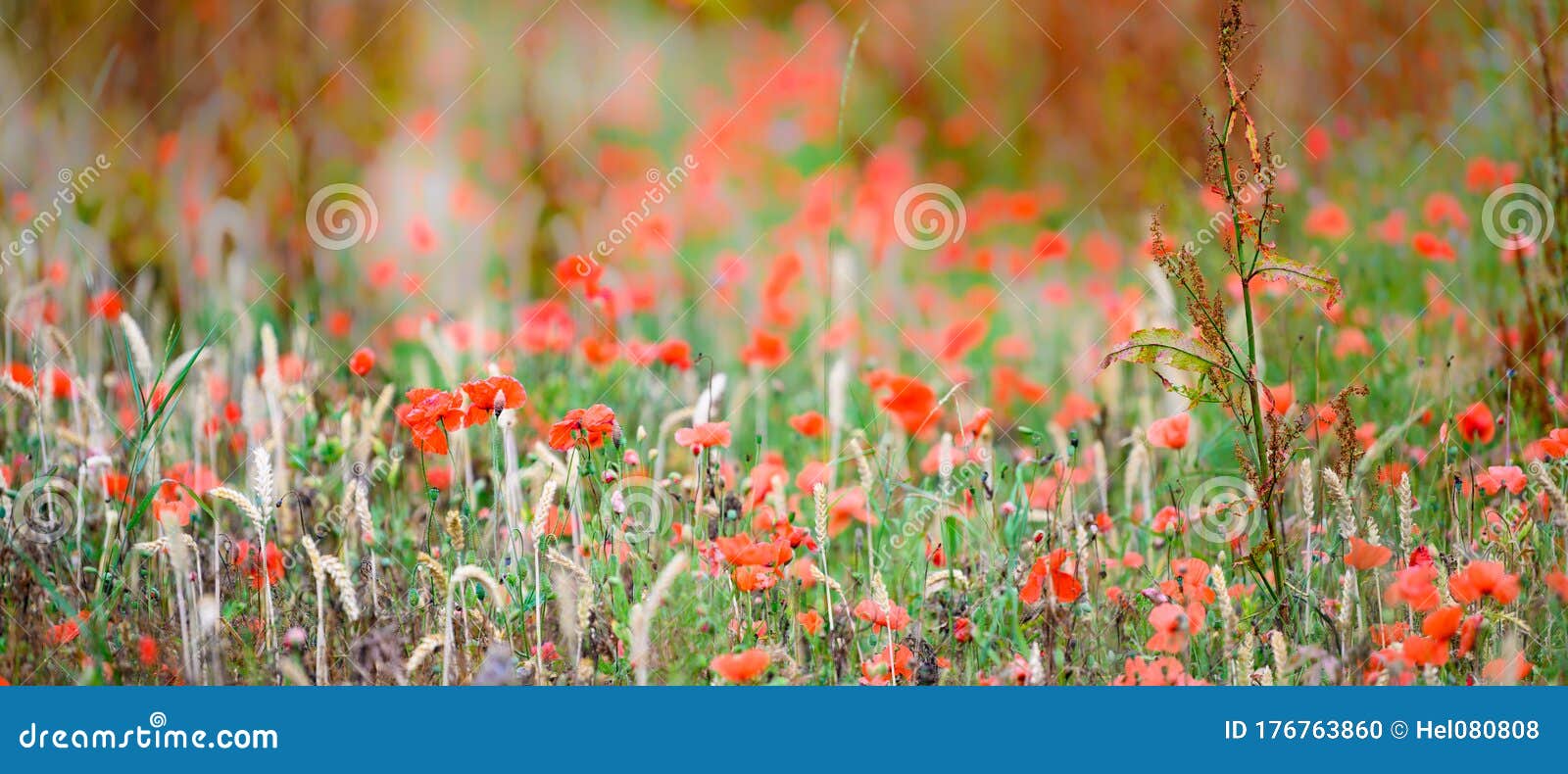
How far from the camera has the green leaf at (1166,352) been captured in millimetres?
2309

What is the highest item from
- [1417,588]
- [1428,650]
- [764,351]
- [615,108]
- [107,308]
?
[615,108]

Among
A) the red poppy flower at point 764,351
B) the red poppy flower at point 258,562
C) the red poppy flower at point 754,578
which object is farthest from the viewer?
the red poppy flower at point 764,351

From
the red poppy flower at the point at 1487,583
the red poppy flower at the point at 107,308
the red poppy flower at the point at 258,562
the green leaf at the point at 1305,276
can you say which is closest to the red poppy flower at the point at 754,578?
the red poppy flower at the point at 258,562

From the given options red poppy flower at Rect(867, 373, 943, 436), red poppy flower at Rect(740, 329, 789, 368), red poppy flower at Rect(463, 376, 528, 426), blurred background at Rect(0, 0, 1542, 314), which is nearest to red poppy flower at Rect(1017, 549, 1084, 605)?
red poppy flower at Rect(867, 373, 943, 436)

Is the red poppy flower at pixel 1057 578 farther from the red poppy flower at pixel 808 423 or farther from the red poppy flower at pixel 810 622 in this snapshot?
the red poppy flower at pixel 808 423

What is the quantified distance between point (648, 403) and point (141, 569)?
1.27m

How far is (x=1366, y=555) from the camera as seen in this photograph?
2320 mm

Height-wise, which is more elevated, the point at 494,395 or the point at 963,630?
the point at 494,395

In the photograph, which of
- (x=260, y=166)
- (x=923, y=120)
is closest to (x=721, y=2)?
(x=923, y=120)

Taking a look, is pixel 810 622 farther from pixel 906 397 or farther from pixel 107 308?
pixel 107 308

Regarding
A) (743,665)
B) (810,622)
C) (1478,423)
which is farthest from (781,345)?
(1478,423)

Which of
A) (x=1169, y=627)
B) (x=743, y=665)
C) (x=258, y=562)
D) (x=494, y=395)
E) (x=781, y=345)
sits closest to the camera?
(x=743, y=665)

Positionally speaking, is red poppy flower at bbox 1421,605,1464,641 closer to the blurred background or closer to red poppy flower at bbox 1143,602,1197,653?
red poppy flower at bbox 1143,602,1197,653

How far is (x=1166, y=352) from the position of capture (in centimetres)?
234
